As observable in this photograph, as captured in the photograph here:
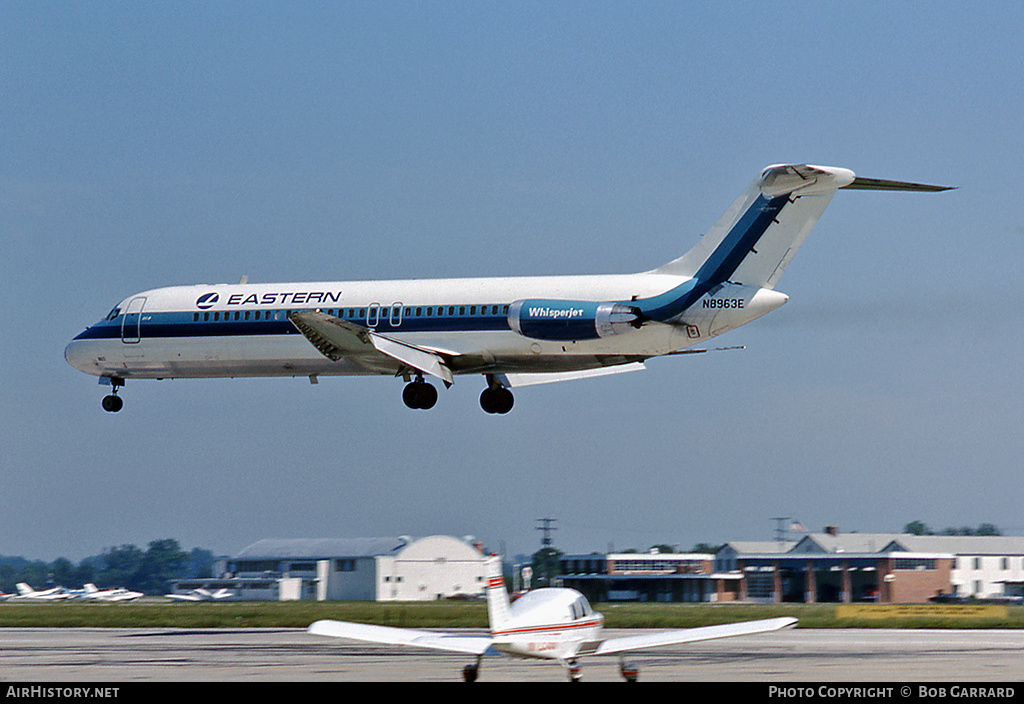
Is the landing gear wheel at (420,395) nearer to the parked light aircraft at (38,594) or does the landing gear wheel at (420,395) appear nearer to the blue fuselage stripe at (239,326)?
the blue fuselage stripe at (239,326)

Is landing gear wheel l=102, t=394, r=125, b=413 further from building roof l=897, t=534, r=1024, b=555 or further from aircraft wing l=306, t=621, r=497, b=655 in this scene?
building roof l=897, t=534, r=1024, b=555

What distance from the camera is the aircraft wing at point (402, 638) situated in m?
19.6

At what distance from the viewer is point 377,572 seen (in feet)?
178

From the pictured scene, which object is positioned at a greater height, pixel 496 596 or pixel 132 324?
pixel 132 324

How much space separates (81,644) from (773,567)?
159 feet

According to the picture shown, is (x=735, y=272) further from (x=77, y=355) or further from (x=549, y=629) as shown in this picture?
(x=77, y=355)

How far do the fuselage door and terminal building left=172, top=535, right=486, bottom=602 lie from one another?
47.1 ft

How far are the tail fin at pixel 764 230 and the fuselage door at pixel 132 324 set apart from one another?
1720 cm

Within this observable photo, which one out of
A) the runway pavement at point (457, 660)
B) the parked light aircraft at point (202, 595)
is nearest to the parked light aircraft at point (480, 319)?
the runway pavement at point (457, 660)

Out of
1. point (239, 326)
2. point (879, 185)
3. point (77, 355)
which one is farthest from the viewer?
point (77, 355)

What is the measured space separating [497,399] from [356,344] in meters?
6.15

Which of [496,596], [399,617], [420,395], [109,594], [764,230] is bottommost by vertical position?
[399,617]

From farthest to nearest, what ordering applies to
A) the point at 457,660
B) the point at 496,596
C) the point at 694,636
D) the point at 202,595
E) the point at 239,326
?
the point at 202,595, the point at 239,326, the point at 457,660, the point at 496,596, the point at 694,636

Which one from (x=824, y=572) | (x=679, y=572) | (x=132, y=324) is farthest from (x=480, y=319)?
(x=824, y=572)
